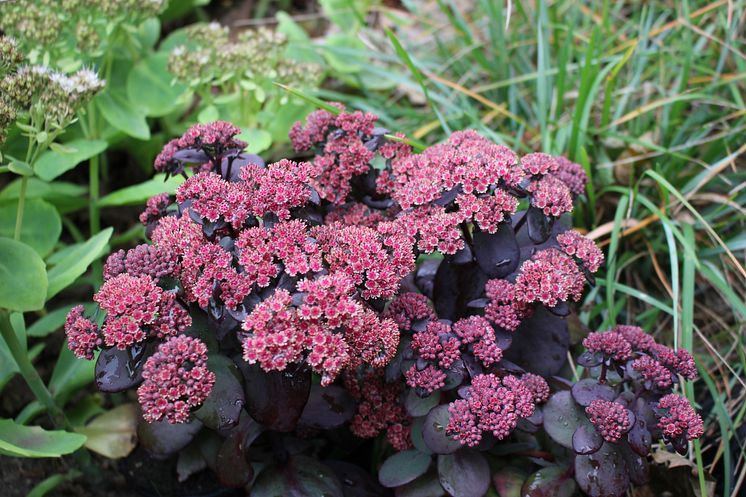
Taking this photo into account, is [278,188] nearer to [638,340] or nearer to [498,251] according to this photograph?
[498,251]

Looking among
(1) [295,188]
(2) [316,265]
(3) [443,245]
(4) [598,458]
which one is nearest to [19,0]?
(1) [295,188]

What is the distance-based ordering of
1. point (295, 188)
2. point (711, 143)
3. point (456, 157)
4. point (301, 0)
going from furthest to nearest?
point (301, 0) → point (711, 143) → point (456, 157) → point (295, 188)

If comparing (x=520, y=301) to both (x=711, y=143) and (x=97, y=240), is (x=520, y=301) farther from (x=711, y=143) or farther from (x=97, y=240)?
(x=711, y=143)

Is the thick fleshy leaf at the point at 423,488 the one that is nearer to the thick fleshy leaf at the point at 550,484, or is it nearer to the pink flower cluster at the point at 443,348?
the thick fleshy leaf at the point at 550,484

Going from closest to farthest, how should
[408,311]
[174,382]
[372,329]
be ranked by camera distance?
[174,382]
[372,329]
[408,311]

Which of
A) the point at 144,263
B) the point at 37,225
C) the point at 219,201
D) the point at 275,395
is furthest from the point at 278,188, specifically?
the point at 37,225
